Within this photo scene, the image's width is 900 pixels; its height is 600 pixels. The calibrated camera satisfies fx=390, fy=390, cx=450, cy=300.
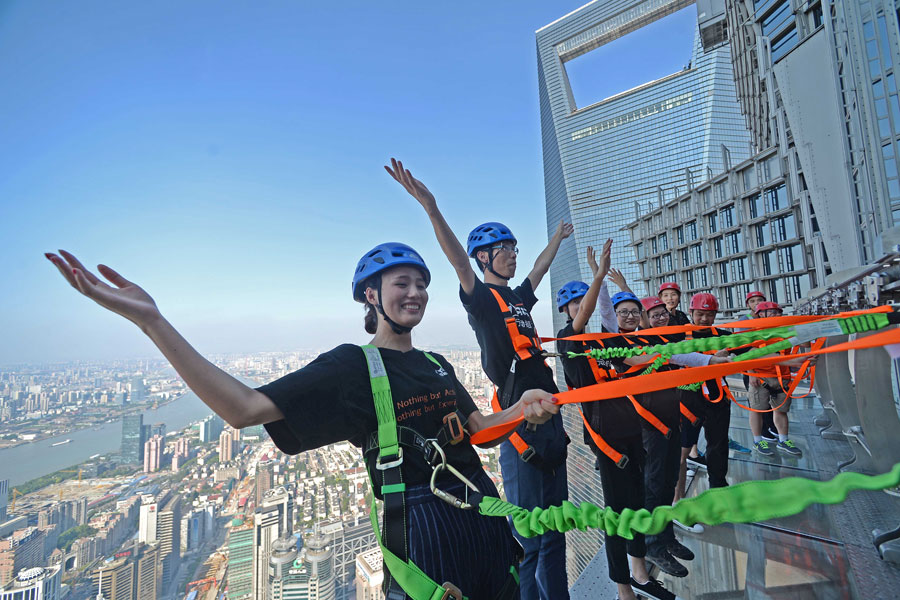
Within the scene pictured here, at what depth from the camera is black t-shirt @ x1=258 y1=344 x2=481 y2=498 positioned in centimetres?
141

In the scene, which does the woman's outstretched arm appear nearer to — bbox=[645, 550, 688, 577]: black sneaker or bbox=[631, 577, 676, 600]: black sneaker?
bbox=[631, 577, 676, 600]: black sneaker

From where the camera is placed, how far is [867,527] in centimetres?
366

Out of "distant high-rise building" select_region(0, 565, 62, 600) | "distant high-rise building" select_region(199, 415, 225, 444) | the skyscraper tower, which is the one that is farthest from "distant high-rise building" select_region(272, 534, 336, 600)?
the skyscraper tower

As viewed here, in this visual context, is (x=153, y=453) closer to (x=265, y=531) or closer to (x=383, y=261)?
(x=265, y=531)

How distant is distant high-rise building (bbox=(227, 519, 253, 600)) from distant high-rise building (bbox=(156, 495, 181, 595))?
241 cm

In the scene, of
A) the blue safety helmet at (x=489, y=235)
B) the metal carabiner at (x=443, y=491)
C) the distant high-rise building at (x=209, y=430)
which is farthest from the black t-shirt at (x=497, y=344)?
the distant high-rise building at (x=209, y=430)

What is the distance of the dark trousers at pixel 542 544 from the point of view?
8.41 feet

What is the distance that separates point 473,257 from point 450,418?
1.82 metres

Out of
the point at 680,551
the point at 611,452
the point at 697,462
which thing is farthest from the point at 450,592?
the point at 697,462

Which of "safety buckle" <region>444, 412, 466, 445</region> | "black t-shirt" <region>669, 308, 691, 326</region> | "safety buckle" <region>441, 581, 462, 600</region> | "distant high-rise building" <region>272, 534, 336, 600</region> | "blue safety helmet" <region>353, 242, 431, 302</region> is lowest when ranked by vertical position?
"distant high-rise building" <region>272, 534, 336, 600</region>

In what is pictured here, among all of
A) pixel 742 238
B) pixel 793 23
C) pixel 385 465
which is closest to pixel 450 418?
pixel 385 465

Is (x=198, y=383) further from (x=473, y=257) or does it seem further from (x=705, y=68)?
(x=705, y=68)

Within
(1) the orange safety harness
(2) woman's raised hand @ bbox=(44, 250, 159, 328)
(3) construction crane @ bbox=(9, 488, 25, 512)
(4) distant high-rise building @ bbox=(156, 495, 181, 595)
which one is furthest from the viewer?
(4) distant high-rise building @ bbox=(156, 495, 181, 595)

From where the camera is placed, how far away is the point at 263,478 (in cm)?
721
